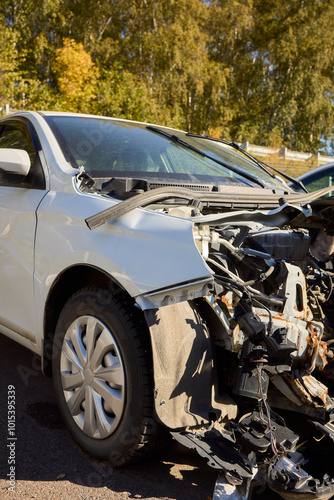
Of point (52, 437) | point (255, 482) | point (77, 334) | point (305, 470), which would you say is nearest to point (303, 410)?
point (305, 470)

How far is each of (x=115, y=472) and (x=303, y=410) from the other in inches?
35.6

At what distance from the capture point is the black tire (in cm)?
204

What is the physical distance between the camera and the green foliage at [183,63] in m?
22.6

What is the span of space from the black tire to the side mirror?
82cm

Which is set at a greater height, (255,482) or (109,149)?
(109,149)

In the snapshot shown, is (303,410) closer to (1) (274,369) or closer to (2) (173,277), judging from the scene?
(1) (274,369)

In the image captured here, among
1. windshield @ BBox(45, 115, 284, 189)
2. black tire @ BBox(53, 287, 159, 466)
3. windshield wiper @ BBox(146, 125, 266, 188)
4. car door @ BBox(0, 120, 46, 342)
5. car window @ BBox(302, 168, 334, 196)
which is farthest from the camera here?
car window @ BBox(302, 168, 334, 196)

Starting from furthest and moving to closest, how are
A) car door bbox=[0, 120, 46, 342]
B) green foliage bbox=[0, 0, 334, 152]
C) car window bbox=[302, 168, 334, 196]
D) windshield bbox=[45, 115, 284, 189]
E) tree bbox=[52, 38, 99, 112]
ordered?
1. green foliage bbox=[0, 0, 334, 152]
2. tree bbox=[52, 38, 99, 112]
3. car window bbox=[302, 168, 334, 196]
4. windshield bbox=[45, 115, 284, 189]
5. car door bbox=[0, 120, 46, 342]

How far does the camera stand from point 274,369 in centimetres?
202

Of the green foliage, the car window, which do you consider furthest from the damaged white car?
the green foliage

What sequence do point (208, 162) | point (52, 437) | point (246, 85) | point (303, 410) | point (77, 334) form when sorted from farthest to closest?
point (246, 85)
point (208, 162)
point (52, 437)
point (77, 334)
point (303, 410)

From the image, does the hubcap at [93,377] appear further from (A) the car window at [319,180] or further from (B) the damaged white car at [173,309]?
(A) the car window at [319,180]

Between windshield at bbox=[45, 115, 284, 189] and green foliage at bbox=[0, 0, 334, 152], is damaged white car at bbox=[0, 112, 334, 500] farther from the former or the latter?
green foliage at bbox=[0, 0, 334, 152]

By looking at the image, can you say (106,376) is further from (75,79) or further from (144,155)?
(75,79)
